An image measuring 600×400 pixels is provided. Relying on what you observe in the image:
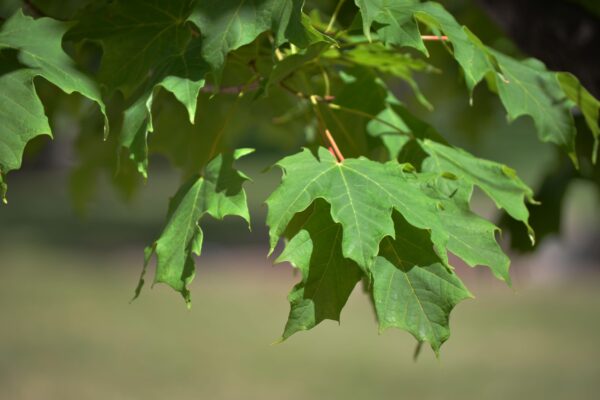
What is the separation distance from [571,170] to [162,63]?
1.58m

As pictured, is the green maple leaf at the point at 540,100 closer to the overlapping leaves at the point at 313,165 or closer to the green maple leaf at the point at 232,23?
the overlapping leaves at the point at 313,165

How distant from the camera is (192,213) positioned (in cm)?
136

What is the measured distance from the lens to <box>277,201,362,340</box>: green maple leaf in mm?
1267

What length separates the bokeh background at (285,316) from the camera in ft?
8.75

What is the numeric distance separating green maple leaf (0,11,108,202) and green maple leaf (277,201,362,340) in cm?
33

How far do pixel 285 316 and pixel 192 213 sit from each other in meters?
6.25

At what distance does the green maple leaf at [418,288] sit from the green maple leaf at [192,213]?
0.21 m

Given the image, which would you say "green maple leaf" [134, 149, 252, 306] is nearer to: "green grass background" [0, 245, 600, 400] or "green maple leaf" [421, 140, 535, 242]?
"green maple leaf" [421, 140, 535, 242]

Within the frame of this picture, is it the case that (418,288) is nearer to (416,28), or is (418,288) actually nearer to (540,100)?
(416,28)

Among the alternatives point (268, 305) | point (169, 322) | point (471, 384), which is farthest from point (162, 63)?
point (268, 305)

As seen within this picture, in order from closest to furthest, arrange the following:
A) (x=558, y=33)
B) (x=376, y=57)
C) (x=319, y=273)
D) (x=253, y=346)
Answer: (x=319, y=273)
(x=376, y=57)
(x=558, y=33)
(x=253, y=346)

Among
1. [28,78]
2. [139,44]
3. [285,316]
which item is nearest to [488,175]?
[139,44]

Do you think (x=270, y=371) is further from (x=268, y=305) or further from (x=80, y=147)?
(x=80, y=147)

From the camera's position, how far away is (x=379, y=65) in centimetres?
172
